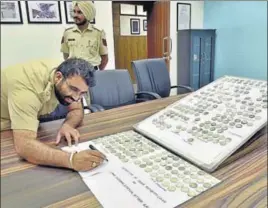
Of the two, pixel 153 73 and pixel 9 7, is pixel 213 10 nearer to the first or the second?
pixel 153 73

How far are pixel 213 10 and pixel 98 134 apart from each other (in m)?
0.33

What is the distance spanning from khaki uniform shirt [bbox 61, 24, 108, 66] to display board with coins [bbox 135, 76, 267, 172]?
8.9 inches

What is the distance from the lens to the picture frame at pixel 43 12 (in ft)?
0.88

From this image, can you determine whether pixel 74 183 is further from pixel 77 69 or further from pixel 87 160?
pixel 77 69

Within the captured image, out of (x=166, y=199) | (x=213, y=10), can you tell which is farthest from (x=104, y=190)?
(x=213, y=10)

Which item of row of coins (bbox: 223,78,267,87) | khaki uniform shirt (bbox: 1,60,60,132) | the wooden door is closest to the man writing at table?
khaki uniform shirt (bbox: 1,60,60,132)

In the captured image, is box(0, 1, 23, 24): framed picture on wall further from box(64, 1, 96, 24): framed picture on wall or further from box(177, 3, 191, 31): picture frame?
box(177, 3, 191, 31): picture frame

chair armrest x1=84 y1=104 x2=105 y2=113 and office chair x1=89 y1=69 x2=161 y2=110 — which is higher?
office chair x1=89 y1=69 x2=161 y2=110

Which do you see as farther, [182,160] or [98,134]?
[98,134]

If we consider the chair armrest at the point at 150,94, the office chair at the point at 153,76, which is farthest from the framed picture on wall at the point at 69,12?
the chair armrest at the point at 150,94

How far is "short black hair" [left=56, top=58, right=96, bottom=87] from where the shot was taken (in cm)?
30

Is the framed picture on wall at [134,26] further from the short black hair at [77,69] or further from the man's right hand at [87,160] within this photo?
the man's right hand at [87,160]

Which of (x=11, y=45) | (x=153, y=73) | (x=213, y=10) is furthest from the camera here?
(x=153, y=73)

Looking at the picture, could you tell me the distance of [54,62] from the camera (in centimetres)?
31
